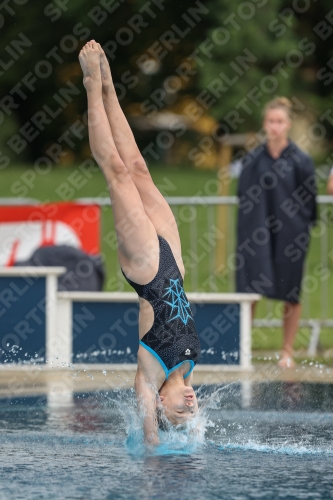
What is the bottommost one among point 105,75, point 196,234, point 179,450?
point 179,450

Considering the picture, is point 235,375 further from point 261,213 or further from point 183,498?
point 183,498

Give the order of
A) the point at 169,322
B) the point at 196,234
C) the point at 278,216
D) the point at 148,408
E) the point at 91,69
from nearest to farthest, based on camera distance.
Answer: the point at 148,408, the point at 169,322, the point at 91,69, the point at 278,216, the point at 196,234

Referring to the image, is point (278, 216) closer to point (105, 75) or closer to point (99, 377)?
point (99, 377)

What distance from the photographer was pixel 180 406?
18.2 ft

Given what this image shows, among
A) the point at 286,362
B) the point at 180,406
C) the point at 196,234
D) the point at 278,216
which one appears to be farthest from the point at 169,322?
the point at 196,234

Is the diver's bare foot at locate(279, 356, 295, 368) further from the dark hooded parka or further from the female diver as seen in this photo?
the female diver

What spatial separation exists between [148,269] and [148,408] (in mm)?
883

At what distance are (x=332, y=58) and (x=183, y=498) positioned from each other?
63.1ft

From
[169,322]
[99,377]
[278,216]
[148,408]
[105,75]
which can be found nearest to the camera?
[148,408]

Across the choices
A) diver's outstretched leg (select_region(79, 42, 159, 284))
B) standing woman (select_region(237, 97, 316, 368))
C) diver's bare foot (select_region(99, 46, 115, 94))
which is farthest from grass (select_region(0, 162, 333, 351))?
diver's bare foot (select_region(99, 46, 115, 94))

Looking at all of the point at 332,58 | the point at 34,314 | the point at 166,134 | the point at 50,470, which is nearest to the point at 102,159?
the point at 50,470

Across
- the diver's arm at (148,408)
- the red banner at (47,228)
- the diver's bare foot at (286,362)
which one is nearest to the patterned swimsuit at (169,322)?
the diver's arm at (148,408)

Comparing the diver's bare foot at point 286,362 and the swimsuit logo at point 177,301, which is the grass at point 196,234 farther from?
the swimsuit logo at point 177,301

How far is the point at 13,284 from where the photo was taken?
8.74 metres
